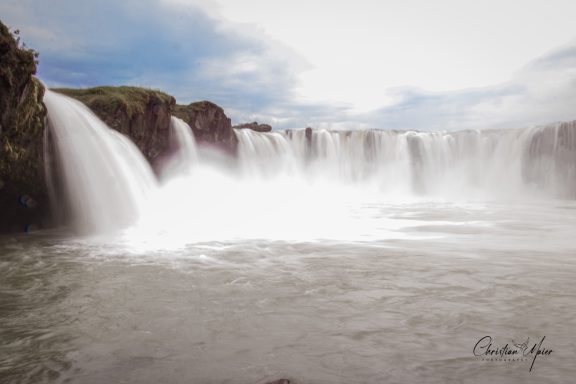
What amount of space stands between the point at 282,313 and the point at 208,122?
2543 cm

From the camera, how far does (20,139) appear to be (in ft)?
36.2

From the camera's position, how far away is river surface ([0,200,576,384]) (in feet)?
11.2

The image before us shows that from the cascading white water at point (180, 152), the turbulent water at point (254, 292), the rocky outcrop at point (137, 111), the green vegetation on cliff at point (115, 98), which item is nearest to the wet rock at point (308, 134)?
the cascading white water at point (180, 152)

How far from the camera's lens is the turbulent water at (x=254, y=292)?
3.50 meters

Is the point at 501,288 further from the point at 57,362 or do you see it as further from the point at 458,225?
the point at 458,225

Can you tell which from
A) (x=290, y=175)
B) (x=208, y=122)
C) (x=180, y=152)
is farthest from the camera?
(x=290, y=175)

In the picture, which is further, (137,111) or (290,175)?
(290,175)

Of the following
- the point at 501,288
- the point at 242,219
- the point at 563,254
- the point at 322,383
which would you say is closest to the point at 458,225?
the point at 563,254

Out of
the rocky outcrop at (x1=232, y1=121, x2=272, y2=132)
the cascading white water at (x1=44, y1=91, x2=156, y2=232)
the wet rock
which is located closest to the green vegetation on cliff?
the cascading white water at (x1=44, y1=91, x2=156, y2=232)

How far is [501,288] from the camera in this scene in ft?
19.6

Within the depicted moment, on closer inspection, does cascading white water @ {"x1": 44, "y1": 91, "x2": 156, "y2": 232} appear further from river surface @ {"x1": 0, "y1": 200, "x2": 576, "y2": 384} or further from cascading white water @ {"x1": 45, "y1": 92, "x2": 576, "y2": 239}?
river surface @ {"x1": 0, "y1": 200, "x2": 576, "y2": 384}

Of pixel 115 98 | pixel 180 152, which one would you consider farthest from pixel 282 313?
pixel 180 152

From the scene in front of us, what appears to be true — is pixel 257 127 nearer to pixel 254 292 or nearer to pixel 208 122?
pixel 208 122

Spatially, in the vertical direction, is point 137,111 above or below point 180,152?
above
